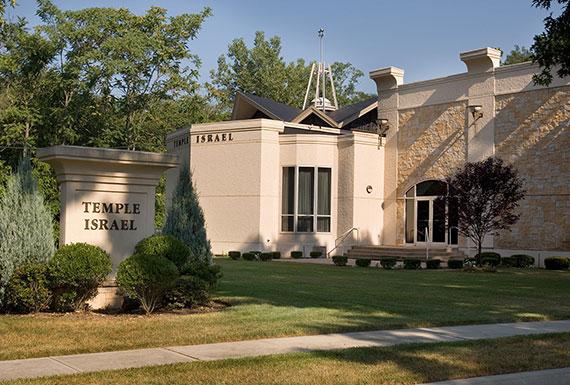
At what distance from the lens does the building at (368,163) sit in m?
31.3

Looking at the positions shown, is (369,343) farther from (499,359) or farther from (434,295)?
(434,295)

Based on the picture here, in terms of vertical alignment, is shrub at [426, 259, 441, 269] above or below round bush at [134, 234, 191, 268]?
below

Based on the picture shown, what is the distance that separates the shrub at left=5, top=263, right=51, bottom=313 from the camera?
11.3 metres

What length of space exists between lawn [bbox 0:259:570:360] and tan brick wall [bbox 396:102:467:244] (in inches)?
471

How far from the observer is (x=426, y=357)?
8844mm

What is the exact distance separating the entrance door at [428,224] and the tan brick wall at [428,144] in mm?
842

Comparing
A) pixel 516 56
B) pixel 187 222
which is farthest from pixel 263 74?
pixel 187 222

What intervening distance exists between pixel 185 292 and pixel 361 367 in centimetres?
497

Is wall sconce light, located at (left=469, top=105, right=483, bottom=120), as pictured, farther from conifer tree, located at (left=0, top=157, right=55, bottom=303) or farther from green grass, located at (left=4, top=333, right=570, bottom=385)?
conifer tree, located at (left=0, top=157, right=55, bottom=303)

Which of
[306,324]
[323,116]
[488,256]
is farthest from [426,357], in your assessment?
[323,116]

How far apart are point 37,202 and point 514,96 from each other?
23.2m

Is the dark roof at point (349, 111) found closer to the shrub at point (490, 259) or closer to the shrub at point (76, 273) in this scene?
Answer: the shrub at point (490, 259)

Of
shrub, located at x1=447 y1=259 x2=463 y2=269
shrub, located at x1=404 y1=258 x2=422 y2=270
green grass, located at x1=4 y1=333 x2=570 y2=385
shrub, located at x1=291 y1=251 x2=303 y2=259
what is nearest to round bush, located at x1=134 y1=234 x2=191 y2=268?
green grass, located at x1=4 y1=333 x2=570 y2=385

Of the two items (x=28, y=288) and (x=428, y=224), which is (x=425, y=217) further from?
(x=28, y=288)
